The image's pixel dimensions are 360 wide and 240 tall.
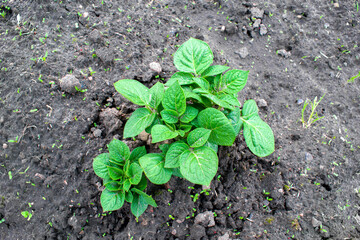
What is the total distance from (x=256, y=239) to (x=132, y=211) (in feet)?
3.23

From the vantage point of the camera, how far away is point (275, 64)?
2857 mm

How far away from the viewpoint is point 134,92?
68.2 inches

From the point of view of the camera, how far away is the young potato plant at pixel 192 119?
1596 mm

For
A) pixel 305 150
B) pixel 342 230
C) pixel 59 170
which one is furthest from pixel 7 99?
pixel 342 230

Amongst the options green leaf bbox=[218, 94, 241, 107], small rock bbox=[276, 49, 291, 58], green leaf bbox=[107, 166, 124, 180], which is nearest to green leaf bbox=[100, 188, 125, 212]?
green leaf bbox=[107, 166, 124, 180]

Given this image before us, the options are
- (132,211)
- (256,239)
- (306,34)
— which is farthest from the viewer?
(306,34)

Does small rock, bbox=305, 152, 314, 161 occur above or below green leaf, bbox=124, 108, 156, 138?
below

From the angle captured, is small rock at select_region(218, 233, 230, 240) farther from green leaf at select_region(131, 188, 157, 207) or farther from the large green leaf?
the large green leaf

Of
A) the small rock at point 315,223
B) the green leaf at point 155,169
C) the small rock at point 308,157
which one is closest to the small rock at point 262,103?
the small rock at point 308,157

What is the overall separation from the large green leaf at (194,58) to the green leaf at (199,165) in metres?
0.61

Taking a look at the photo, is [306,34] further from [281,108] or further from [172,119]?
[172,119]

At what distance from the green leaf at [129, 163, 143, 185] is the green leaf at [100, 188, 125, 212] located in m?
0.15

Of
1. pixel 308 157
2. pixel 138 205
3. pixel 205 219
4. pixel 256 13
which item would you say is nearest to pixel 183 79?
pixel 138 205

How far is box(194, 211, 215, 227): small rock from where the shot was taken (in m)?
1.95
